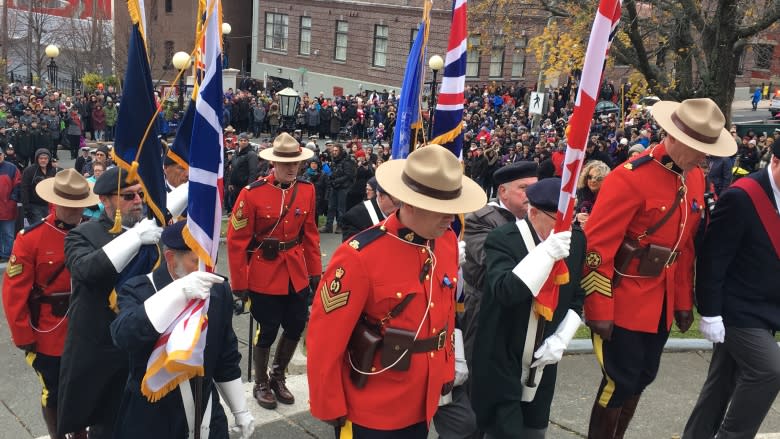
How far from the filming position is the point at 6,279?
5.27 meters

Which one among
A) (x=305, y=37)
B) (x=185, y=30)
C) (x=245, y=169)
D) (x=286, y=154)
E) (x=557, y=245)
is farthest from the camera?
(x=185, y=30)

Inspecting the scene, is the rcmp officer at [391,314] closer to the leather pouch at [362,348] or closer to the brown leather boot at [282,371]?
the leather pouch at [362,348]

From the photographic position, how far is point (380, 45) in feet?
139

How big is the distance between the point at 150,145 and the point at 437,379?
194 cm

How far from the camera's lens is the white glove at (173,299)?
11.2ft

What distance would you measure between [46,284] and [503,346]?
311 centimetres

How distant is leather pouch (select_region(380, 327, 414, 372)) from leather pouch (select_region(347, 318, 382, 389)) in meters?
0.04

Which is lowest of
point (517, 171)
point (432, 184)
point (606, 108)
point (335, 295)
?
point (606, 108)

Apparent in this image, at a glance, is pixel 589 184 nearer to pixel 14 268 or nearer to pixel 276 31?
pixel 14 268

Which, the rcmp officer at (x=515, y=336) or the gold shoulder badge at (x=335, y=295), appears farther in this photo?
the rcmp officer at (x=515, y=336)

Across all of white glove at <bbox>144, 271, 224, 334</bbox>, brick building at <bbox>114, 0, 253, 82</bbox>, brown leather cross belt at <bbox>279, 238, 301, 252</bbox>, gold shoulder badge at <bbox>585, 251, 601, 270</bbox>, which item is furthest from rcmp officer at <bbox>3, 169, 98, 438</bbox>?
brick building at <bbox>114, 0, 253, 82</bbox>

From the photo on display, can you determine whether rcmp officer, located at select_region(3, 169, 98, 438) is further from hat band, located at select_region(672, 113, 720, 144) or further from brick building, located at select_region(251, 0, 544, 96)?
brick building, located at select_region(251, 0, 544, 96)

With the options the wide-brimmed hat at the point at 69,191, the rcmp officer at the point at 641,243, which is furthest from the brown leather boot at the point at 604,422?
the wide-brimmed hat at the point at 69,191

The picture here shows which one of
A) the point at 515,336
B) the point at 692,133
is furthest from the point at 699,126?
the point at 515,336
